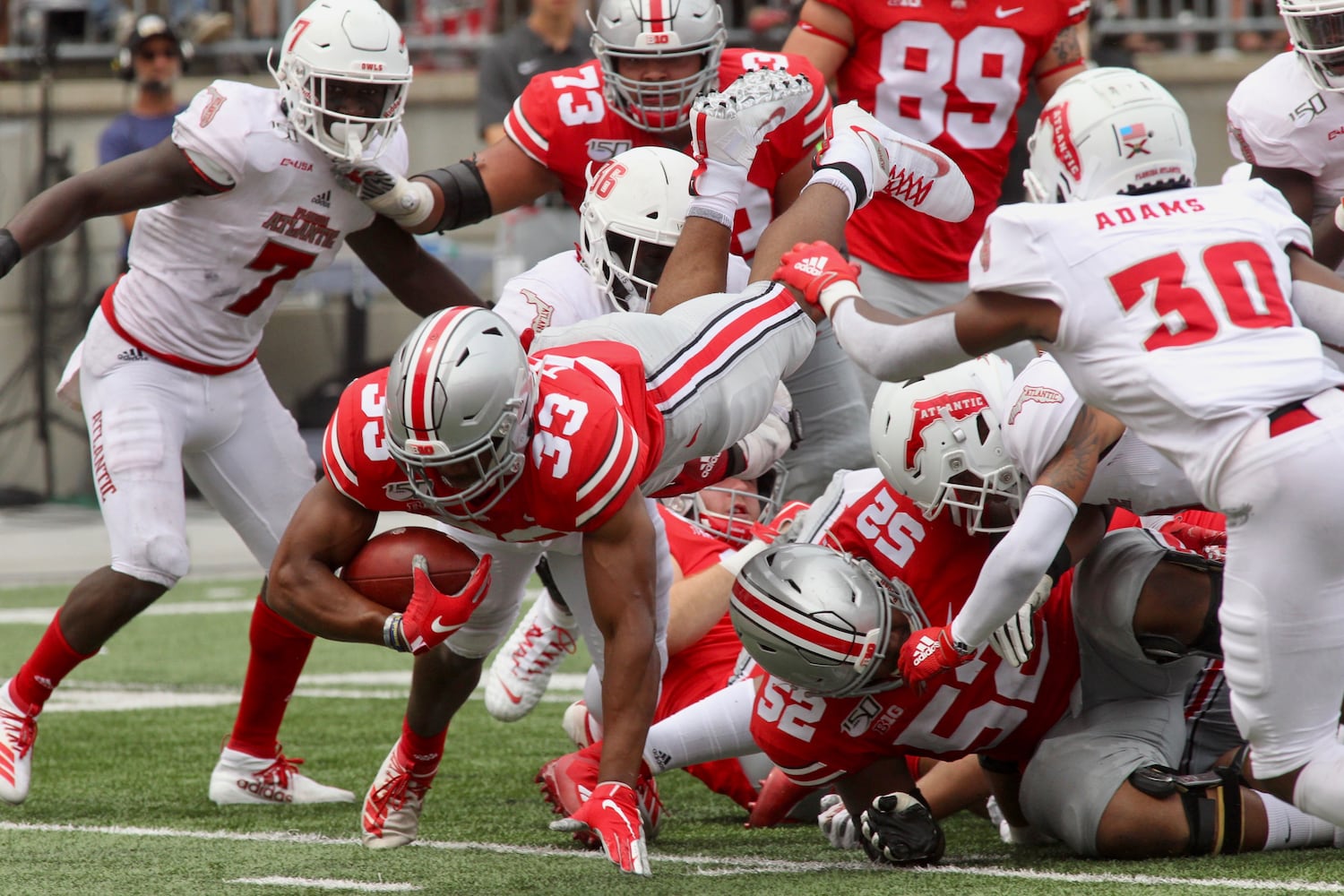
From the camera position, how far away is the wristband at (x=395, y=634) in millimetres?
3324

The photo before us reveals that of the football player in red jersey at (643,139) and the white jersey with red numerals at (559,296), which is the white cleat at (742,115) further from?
the white jersey with red numerals at (559,296)

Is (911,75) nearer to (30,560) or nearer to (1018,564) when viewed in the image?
(1018,564)

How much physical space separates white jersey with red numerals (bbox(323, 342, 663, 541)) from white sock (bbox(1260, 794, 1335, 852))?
54.5 inches

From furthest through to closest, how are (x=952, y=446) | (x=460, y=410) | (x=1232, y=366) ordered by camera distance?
1. (x=952, y=446)
2. (x=460, y=410)
3. (x=1232, y=366)

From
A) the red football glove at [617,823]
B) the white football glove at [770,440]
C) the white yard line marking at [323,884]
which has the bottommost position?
the white yard line marking at [323,884]

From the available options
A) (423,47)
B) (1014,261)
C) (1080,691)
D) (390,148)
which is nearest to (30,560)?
(423,47)

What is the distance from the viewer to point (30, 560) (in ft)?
30.3

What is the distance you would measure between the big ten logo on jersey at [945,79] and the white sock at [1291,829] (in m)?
2.33

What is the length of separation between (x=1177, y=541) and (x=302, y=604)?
1832 millimetres

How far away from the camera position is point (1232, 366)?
293cm

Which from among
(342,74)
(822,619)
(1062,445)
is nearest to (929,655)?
(822,619)

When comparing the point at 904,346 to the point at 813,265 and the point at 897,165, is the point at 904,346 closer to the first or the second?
the point at 813,265

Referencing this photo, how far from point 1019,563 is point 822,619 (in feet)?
1.37

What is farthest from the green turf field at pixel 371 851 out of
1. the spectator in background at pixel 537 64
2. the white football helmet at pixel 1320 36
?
the spectator in background at pixel 537 64
